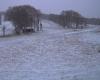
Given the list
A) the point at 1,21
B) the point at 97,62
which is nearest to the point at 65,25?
the point at 1,21

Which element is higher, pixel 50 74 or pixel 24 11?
pixel 24 11

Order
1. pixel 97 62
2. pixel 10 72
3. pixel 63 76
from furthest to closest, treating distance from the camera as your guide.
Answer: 1. pixel 97 62
2. pixel 10 72
3. pixel 63 76

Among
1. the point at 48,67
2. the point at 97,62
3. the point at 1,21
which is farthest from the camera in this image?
the point at 1,21

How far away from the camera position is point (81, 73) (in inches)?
291

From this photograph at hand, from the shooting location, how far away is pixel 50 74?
7379 mm

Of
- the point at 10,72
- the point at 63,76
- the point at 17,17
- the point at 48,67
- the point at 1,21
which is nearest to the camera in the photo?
the point at 63,76

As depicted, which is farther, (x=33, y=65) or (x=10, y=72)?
(x=33, y=65)

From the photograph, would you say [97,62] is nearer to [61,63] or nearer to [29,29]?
[61,63]

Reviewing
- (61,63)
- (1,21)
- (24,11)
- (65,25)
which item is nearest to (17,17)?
(24,11)

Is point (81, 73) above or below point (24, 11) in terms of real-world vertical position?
below

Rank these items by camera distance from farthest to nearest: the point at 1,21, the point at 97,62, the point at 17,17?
1. the point at 1,21
2. the point at 17,17
3. the point at 97,62

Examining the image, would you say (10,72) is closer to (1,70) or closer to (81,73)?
(1,70)

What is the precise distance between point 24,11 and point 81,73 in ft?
99.8

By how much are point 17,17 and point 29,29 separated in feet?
6.94
